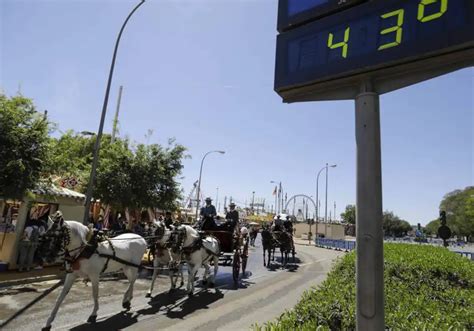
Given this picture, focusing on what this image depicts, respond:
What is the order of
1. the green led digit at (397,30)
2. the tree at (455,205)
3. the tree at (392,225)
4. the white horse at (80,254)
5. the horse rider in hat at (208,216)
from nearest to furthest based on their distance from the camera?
the green led digit at (397,30) < the white horse at (80,254) < the horse rider in hat at (208,216) < the tree at (455,205) < the tree at (392,225)

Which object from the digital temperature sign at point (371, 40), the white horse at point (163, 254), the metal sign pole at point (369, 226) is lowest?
the white horse at point (163, 254)

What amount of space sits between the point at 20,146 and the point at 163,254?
5798mm

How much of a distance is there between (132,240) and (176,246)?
4.43 feet

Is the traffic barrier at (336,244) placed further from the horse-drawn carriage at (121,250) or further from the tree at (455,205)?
the tree at (455,205)

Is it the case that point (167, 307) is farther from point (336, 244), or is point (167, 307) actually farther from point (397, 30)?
point (336, 244)

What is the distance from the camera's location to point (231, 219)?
13.5 metres

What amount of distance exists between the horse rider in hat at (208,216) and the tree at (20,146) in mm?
5917

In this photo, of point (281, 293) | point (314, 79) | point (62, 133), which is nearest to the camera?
point (314, 79)

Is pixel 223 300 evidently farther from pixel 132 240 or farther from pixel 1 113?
pixel 1 113

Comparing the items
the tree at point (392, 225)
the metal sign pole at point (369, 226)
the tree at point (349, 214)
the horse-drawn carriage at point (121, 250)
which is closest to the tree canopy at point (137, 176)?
the horse-drawn carriage at point (121, 250)

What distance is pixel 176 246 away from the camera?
32.2ft

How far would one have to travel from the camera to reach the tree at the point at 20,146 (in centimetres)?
1028

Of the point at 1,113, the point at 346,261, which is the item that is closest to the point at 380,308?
the point at 346,261

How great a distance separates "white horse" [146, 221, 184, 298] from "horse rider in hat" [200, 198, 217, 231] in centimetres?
219
